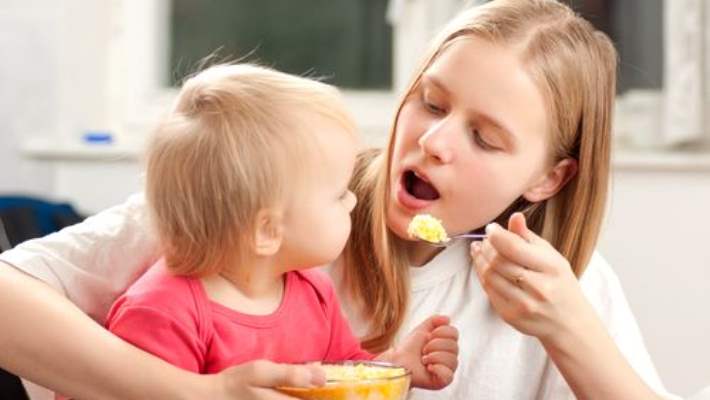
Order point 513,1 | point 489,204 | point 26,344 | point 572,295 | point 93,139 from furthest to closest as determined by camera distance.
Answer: point 93,139 → point 513,1 → point 489,204 → point 572,295 → point 26,344

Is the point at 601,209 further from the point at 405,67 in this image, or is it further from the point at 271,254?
the point at 405,67

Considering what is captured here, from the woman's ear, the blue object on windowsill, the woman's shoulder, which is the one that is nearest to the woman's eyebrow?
the woman's ear

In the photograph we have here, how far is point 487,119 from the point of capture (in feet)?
4.98

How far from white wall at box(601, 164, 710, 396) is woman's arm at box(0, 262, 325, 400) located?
5.70 feet

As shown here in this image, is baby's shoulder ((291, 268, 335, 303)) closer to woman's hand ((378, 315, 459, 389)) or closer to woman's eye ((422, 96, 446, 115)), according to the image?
woman's hand ((378, 315, 459, 389))

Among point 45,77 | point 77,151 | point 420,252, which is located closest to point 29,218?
point 77,151

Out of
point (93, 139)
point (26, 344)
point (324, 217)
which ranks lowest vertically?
point (93, 139)

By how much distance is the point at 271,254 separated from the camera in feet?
4.28

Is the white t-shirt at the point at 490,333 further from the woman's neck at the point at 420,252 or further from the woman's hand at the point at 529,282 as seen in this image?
the woman's hand at the point at 529,282

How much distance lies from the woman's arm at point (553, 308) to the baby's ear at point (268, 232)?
0.78ft

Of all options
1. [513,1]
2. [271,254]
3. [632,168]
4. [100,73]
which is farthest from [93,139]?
[271,254]

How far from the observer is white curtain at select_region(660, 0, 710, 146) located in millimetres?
2740

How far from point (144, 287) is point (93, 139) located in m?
1.79

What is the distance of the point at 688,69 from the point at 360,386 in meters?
1.83
